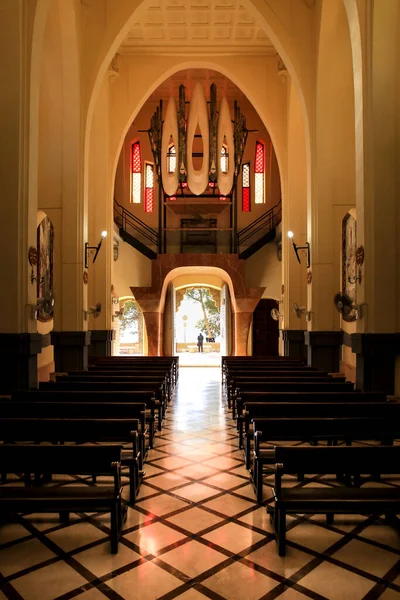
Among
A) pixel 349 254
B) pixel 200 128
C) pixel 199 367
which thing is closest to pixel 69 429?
pixel 349 254

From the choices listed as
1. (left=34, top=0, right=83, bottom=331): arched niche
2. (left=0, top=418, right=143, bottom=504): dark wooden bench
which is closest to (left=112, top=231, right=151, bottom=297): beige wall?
(left=34, top=0, right=83, bottom=331): arched niche

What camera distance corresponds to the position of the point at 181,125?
12.7 metres

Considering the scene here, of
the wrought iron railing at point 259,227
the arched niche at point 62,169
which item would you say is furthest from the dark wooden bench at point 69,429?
the wrought iron railing at point 259,227

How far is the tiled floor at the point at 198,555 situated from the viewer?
9.06 feet

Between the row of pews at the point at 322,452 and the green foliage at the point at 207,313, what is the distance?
2066cm

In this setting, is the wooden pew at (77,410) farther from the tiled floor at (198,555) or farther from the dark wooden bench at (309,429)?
the dark wooden bench at (309,429)

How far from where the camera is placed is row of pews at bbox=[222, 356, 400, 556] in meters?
3.07

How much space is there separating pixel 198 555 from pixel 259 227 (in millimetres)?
16158

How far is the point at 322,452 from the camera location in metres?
3.06

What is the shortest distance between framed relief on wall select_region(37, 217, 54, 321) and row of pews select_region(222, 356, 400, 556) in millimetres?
3598

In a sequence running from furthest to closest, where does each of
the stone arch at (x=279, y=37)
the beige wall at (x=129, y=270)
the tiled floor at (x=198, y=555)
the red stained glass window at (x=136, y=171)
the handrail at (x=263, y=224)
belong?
the red stained glass window at (x=136, y=171), the handrail at (x=263, y=224), the beige wall at (x=129, y=270), the stone arch at (x=279, y=37), the tiled floor at (x=198, y=555)

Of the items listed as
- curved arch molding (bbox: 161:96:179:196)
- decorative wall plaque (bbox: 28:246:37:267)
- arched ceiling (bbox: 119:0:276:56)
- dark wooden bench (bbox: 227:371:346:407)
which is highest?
arched ceiling (bbox: 119:0:276:56)

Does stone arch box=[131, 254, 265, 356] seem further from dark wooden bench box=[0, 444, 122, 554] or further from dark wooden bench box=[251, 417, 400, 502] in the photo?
dark wooden bench box=[0, 444, 122, 554]

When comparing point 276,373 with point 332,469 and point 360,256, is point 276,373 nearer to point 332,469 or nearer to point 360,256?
point 360,256
